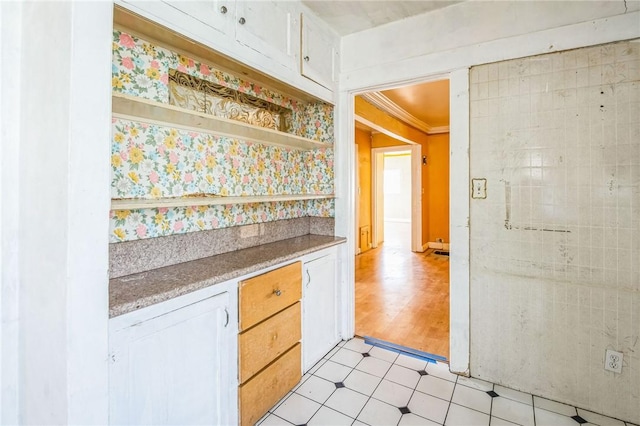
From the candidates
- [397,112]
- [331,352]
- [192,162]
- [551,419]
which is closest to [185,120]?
[192,162]

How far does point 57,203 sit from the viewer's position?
99 cm

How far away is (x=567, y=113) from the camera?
182cm

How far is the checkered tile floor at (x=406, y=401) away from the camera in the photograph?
1727 millimetres

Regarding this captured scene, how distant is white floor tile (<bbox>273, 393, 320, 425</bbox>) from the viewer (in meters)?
1.73

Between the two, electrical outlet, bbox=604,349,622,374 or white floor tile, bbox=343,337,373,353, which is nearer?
electrical outlet, bbox=604,349,622,374

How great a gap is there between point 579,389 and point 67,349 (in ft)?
8.05

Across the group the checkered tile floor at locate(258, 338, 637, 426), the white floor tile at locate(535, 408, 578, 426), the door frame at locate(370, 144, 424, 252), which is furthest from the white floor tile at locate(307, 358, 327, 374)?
the door frame at locate(370, 144, 424, 252)

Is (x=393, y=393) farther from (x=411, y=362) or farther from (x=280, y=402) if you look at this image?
(x=280, y=402)

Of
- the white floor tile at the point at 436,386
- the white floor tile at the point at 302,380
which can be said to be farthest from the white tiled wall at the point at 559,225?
the white floor tile at the point at 302,380

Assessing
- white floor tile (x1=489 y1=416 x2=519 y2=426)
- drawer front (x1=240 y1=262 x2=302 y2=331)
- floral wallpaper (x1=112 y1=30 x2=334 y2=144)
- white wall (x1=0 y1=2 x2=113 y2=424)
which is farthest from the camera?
white floor tile (x1=489 y1=416 x2=519 y2=426)

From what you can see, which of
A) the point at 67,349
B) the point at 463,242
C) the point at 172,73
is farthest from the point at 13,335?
the point at 463,242

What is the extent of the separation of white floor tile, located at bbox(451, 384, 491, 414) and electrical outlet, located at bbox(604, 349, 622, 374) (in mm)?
644

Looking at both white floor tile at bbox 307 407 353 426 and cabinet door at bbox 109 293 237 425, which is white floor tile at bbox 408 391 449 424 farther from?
cabinet door at bbox 109 293 237 425

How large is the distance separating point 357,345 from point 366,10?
7.90ft
